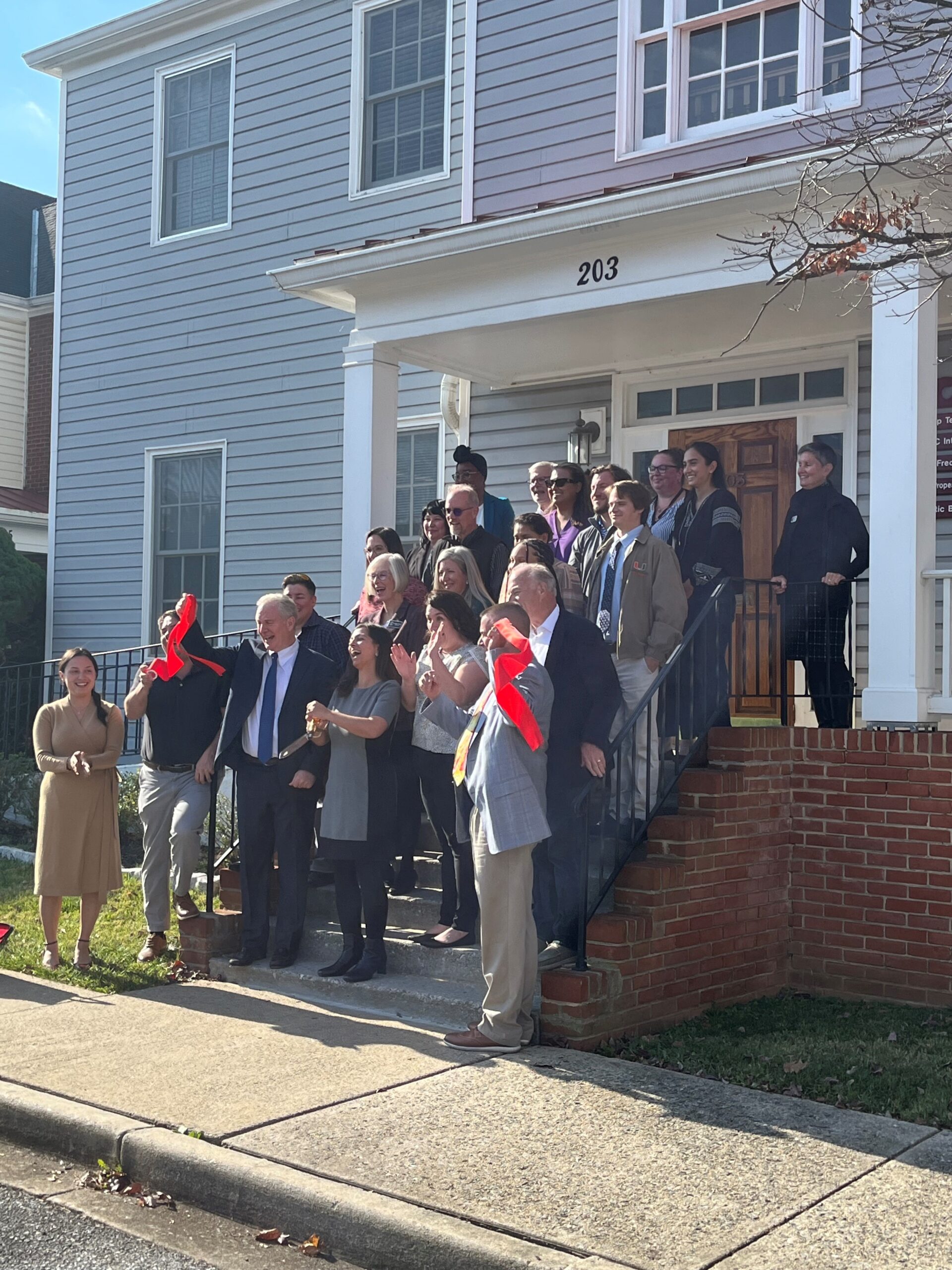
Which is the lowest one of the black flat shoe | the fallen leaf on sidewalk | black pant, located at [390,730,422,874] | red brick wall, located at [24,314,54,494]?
the fallen leaf on sidewalk

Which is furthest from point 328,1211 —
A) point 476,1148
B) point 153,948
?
point 153,948

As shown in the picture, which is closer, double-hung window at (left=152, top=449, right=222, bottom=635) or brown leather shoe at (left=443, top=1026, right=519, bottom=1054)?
brown leather shoe at (left=443, top=1026, right=519, bottom=1054)

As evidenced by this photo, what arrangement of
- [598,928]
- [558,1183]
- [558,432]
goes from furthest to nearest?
1. [558,432]
2. [598,928]
3. [558,1183]

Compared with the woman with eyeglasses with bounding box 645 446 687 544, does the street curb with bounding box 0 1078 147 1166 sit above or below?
below

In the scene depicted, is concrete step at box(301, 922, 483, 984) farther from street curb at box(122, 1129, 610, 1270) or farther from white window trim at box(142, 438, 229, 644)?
white window trim at box(142, 438, 229, 644)

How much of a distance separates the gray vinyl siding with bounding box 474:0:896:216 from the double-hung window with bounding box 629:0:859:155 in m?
0.16

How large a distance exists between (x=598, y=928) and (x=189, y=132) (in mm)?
11152

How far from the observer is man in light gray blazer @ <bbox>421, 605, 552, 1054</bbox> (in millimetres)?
5750

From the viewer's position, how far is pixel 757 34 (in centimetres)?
984

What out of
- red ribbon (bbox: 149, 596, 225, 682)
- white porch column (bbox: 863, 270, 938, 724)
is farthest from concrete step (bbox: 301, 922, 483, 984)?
white porch column (bbox: 863, 270, 938, 724)

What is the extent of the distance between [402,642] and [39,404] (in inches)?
576

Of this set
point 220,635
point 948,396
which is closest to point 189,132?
point 220,635

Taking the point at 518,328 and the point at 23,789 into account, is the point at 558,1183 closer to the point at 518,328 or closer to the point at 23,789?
the point at 518,328

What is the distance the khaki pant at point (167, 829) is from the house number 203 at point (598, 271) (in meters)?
4.04
